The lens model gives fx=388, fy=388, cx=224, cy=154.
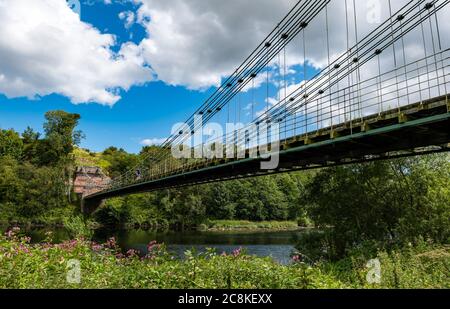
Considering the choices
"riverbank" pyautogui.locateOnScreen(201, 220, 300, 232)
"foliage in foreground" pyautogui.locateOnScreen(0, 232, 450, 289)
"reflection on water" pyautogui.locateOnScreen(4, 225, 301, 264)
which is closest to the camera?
"foliage in foreground" pyautogui.locateOnScreen(0, 232, 450, 289)

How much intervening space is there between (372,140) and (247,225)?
199 feet

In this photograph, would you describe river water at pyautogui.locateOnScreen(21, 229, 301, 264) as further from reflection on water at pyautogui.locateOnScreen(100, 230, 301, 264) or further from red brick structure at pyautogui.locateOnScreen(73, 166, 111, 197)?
red brick structure at pyautogui.locateOnScreen(73, 166, 111, 197)

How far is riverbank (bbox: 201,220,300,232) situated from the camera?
2744 inches

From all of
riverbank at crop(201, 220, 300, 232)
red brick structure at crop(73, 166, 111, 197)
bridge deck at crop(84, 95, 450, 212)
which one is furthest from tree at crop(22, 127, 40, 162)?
bridge deck at crop(84, 95, 450, 212)

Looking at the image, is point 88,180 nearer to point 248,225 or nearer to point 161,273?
point 248,225

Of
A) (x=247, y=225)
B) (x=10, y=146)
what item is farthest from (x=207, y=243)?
(x=10, y=146)

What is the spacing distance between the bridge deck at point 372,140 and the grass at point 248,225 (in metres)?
47.9

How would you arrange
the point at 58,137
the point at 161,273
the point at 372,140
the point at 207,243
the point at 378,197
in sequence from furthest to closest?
the point at 58,137, the point at 207,243, the point at 378,197, the point at 372,140, the point at 161,273

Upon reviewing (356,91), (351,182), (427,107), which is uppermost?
(356,91)

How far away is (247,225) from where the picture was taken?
242ft
